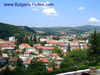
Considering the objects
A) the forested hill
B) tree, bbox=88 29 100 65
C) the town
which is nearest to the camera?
tree, bbox=88 29 100 65

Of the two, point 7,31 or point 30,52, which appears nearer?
point 30,52

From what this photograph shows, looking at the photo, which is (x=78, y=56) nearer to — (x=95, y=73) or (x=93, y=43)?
(x=93, y=43)

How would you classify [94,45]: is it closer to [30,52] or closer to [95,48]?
[95,48]

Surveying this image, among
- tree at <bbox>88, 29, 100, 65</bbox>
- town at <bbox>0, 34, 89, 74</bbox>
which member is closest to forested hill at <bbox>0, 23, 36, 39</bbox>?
town at <bbox>0, 34, 89, 74</bbox>

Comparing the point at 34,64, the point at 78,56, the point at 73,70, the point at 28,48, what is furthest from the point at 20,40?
the point at 73,70

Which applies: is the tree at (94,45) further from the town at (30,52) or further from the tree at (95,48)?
the town at (30,52)

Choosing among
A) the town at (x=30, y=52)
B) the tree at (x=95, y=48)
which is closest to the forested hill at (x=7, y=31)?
the town at (x=30, y=52)

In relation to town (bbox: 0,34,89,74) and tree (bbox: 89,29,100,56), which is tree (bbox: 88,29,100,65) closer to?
tree (bbox: 89,29,100,56)

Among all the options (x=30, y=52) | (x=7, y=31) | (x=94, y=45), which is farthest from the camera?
(x=7, y=31)

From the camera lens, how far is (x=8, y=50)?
54156 millimetres

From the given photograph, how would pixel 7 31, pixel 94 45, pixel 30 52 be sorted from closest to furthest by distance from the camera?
1. pixel 94 45
2. pixel 30 52
3. pixel 7 31

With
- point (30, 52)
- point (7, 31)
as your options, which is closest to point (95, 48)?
point (30, 52)

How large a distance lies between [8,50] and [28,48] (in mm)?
8246

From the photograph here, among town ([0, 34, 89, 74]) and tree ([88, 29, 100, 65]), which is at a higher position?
tree ([88, 29, 100, 65])
